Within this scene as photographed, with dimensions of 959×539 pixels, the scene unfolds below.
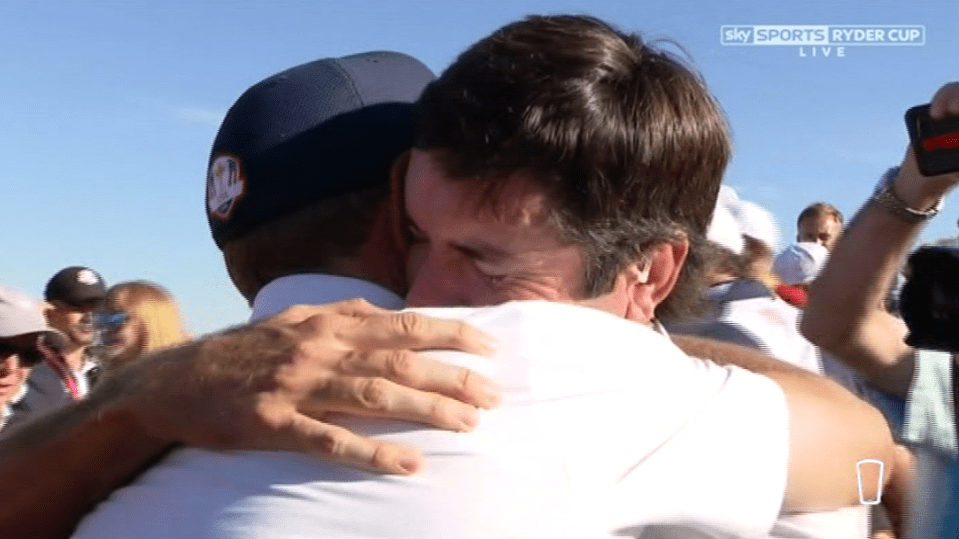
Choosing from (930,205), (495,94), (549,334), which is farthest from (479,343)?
(930,205)

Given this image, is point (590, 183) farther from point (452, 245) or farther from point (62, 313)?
point (62, 313)

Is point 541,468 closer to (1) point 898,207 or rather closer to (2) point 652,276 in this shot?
(2) point 652,276

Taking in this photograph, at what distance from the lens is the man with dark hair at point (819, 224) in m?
6.19

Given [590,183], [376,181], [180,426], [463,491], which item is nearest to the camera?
[463,491]

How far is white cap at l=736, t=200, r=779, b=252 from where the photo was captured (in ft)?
13.1

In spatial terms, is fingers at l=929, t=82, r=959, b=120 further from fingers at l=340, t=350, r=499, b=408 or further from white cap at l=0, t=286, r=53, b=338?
white cap at l=0, t=286, r=53, b=338

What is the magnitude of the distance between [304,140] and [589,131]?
1.37ft

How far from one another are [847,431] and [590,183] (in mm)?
414

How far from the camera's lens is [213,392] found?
1.24 meters

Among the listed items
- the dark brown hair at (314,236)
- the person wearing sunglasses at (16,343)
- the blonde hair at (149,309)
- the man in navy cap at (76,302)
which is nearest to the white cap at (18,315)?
the person wearing sunglasses at (16,343)

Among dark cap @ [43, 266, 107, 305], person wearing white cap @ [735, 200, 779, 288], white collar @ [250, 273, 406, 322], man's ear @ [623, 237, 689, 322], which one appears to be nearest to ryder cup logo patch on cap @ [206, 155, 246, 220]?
white collar @ [250, 273, 406, 322]

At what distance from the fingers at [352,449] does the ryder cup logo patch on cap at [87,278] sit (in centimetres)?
588

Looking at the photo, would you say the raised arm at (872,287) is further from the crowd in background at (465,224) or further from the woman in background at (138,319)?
the woman in background at (138,319)

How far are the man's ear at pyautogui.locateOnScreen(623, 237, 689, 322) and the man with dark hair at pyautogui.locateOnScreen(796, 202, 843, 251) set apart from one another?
4.78 metres
